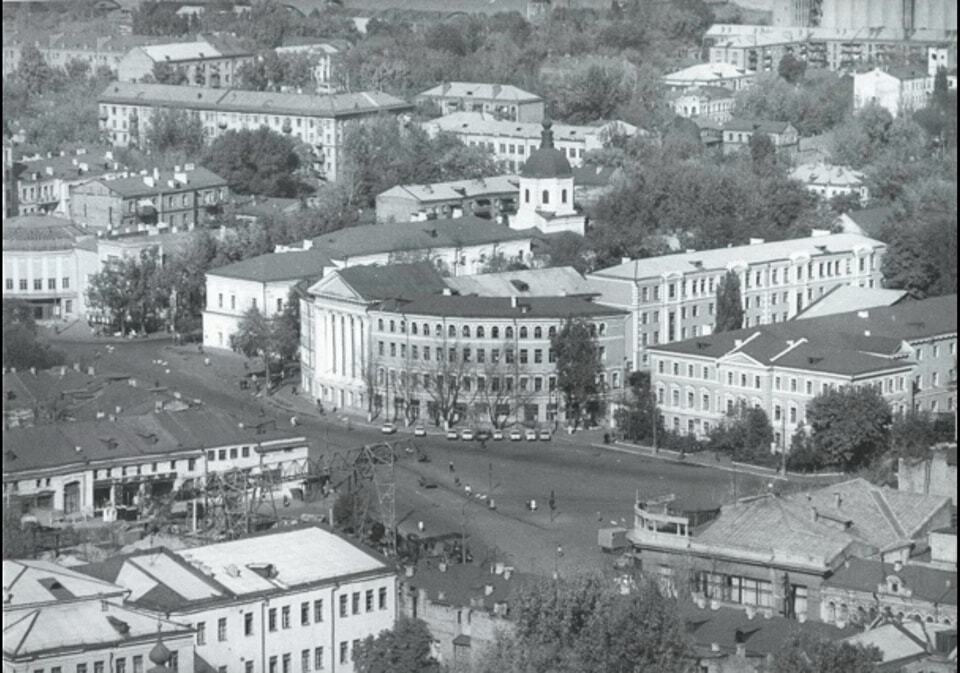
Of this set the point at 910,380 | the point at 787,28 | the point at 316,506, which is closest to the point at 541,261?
the point at 910,380

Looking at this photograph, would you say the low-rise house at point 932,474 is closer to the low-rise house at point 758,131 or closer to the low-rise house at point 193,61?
the low-rise house at point 758,131

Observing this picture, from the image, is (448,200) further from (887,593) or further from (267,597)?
(267,597)

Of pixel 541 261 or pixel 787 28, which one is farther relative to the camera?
pixel 787 28

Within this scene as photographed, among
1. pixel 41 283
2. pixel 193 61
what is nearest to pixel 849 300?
pixel 41 283

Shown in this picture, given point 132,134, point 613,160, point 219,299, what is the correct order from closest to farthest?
point 219,299 < point 613,160 < point 132,134

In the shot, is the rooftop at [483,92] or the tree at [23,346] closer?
the tree at [23,346]

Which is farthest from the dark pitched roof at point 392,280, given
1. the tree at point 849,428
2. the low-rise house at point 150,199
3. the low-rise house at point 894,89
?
the low-rise house at point 894,89

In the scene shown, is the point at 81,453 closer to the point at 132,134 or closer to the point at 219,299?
the point at 219,299
